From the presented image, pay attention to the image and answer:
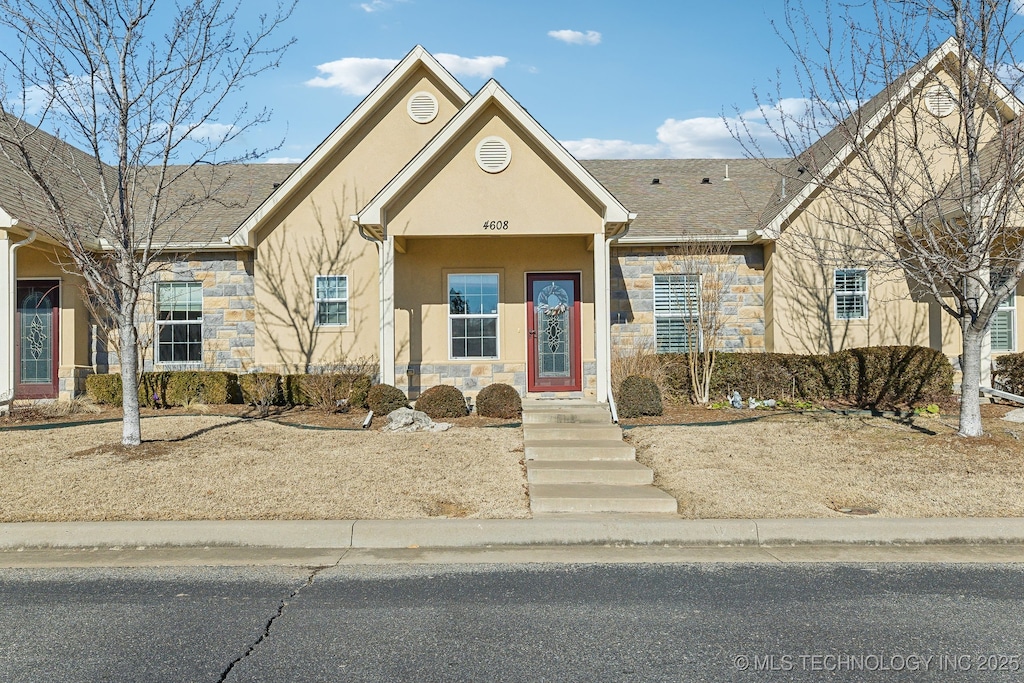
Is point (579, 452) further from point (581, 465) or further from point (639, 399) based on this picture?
point (639, 399)

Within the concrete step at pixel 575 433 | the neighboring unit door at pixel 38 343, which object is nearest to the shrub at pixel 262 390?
the neighboring unit door at pixel 38 343

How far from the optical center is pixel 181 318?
16297mm

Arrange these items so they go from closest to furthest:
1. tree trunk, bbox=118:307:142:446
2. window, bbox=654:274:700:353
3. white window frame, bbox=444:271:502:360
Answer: tree trunk, bbox=118:307:142:446
white window frame, bbox=444:271:502:360
window, bbox=654:274:700:353

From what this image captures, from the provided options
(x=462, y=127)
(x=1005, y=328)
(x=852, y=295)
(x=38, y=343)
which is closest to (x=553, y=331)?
(x=462, y=127)

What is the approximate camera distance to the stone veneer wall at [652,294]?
52.5 ft

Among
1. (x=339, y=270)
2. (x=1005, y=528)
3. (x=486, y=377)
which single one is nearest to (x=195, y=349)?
(x=339, y=270)

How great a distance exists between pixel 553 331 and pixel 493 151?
3682mm

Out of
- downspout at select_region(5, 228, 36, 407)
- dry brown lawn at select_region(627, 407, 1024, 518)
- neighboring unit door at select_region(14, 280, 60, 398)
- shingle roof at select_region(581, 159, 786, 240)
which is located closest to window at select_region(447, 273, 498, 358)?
shingle roof at select_region(581, 159, 786, 240)

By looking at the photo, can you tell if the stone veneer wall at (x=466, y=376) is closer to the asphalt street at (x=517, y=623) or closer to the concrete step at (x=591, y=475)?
the concrete step at (x=591, y=475)

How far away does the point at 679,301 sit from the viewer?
16047 mm

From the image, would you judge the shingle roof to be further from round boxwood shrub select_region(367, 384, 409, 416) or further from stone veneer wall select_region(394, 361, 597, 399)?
round boxwood shrub select_region(367, 384, 409, 416)

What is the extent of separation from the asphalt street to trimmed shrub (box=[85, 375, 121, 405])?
853 cm

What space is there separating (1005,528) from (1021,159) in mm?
4666

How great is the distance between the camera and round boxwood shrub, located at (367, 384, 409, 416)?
42.4ft
